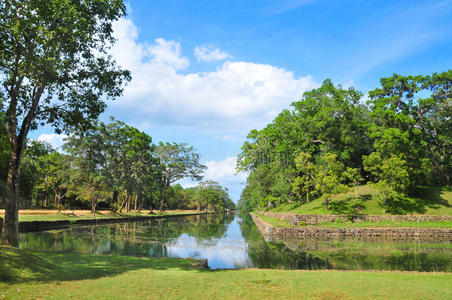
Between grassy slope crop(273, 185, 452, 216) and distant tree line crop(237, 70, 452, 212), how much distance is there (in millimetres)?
1274

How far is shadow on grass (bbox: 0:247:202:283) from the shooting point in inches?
355

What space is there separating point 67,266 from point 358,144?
4958cm

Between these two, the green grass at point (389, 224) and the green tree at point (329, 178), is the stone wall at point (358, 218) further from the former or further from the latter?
the green tree at point (329, 178)

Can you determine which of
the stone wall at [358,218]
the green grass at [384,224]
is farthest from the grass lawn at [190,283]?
the stone wall at [358,218]

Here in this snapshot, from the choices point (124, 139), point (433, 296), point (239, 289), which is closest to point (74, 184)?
point (124, 139)

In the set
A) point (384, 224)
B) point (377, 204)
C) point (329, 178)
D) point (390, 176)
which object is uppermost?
point (390, 176)

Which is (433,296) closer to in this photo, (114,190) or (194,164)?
(114,190)

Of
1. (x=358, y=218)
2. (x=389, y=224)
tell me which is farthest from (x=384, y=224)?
(x=358, y=218)

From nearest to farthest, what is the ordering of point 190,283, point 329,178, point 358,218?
1. point 190,283
2. point 358,218
3. point 329,178

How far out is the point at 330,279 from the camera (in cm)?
1039

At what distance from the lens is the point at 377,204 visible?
3719cm

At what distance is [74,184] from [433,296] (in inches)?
1828

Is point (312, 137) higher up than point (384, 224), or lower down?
higher up

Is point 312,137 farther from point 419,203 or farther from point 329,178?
point 419,203
